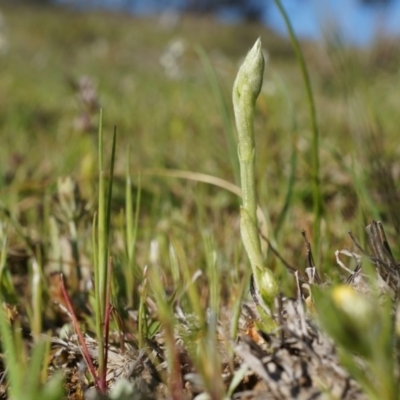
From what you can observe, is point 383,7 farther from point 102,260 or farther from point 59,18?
point 59,18

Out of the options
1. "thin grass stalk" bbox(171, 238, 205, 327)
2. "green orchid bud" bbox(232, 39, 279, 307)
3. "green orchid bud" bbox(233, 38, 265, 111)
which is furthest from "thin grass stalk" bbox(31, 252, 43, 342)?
"green orchid bud" bbox(233, 38, 265, 111)

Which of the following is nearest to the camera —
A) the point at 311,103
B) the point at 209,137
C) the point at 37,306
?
the point at 37,306

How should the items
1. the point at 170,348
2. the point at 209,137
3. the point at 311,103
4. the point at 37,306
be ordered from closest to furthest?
1. the point at 170,348
2. the point at 37,306
3. the point at 311,103
4. the point at 209,137

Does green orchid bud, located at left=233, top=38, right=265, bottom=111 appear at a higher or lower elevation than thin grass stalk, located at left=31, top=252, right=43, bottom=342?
higher

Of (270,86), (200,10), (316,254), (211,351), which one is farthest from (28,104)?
(200,10)

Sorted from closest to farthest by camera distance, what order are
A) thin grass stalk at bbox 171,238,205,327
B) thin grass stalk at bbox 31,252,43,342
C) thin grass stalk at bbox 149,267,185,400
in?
thin grass stalk at bbox 149,267,185,400 < thin grass stalk at bbox 171,238,205,327 < thin grass stalk at bbox 31,252,43,342

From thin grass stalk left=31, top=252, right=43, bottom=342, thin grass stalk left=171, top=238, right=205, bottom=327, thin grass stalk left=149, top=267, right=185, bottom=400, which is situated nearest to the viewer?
thin grass stalk left=149, top=267, right=185, bottom=400

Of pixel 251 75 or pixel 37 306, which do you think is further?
pixel 37 306

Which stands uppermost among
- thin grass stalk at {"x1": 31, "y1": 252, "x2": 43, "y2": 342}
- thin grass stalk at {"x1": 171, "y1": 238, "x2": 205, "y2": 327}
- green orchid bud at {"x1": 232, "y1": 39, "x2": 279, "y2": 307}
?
green orchid bud at {"x1": 232, "y1": 39, "x2": 279, "y2": 307}

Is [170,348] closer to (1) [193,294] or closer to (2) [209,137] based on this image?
(1) [193,294]

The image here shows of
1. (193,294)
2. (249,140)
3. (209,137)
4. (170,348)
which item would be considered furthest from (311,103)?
(209,137)

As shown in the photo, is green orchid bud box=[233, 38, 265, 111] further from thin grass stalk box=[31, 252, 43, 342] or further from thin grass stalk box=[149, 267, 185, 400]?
thin grass stalk box=[31, 252, 43, 342]
